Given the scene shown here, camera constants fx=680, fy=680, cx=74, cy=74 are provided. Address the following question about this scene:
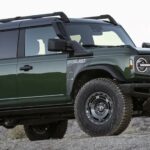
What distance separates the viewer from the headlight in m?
8.50

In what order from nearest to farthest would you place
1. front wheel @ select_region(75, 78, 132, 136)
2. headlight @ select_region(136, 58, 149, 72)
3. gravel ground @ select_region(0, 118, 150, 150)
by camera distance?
gravel ground @ select_region(0, 118, 150, 150), front wheel @ select_region(75, 78, 132, 136), headlight @ select_region(136, 58, 149, 72)

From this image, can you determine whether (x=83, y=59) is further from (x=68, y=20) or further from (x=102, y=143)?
(x=102, y=143)

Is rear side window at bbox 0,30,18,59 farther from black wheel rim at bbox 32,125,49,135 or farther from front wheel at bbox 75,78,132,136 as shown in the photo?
black wheel rim at bbox 32,125,49,135

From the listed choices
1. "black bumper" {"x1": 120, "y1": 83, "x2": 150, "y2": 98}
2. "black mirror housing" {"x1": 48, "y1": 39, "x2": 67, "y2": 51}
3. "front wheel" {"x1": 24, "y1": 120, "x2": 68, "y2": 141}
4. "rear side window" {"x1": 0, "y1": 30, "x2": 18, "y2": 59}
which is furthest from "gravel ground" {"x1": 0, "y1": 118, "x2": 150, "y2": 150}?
Answer: "front wheel" {"x1": 24, "y1": 120, "x2": 68, "y2": 141}

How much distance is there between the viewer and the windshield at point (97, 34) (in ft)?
31.1

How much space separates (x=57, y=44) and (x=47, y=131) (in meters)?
2.96

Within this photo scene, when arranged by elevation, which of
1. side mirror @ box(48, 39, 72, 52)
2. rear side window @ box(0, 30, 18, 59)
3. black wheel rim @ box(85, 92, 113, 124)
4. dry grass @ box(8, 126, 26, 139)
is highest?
side mirror @ box(48, 39, 72, 52)

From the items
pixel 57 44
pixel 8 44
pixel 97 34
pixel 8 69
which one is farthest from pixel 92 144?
pixel 8 44

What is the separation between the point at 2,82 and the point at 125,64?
1.98 meters

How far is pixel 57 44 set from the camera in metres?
8.78

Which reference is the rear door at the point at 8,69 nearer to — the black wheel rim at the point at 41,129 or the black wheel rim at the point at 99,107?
the black wheel rim at the point at 99,107

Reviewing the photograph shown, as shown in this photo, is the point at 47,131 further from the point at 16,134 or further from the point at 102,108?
the point at 16,134

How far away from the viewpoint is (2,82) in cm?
955

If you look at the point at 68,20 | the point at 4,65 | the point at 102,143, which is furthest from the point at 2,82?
the point at 102,143
